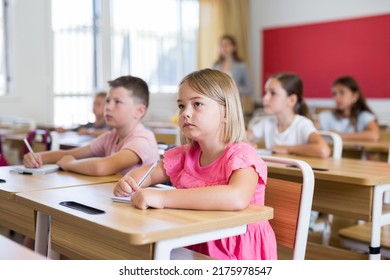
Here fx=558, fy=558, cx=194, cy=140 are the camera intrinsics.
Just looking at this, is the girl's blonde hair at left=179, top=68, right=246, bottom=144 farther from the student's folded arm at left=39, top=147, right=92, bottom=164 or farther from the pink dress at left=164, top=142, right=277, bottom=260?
the student's folded arm at left=39, top=147, right=92, bottom=164

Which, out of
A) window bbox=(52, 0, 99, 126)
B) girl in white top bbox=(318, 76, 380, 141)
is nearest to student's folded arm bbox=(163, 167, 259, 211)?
girl in white top bbox=(318, 76, 380, 141)

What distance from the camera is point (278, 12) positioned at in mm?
6988

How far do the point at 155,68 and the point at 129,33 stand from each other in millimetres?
549

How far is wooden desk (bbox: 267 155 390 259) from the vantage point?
203 centimetres

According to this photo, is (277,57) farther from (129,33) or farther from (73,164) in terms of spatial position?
(73,164)

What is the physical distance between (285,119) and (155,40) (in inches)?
150

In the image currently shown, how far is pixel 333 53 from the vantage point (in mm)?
6434

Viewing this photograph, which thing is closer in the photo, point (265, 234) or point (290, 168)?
point (265, 234)

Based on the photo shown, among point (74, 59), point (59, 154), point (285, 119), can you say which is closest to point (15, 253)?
point (59, 154)

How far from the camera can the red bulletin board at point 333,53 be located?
5.99 meters

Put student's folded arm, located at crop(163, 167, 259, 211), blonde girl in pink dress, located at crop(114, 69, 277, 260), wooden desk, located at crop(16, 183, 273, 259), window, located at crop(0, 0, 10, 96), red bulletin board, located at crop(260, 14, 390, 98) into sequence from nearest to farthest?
1. wooden desk, located at crop(16, 183, 273, 259)
2. student's folded arm, located at crop(163, 167, 259, 211)
3. blonde girl in pink dress, located at crop(114, 69, 277, 260)
4. window, located at crop(0, 0, 10, 96)
5. red bulletin board, located at crop(260, 14, 390, 98)

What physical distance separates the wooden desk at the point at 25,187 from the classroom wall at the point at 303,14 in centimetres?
465

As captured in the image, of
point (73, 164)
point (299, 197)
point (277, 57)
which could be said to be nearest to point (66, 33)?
point (277, 57)

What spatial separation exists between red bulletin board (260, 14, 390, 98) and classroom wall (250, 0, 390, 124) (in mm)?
66
